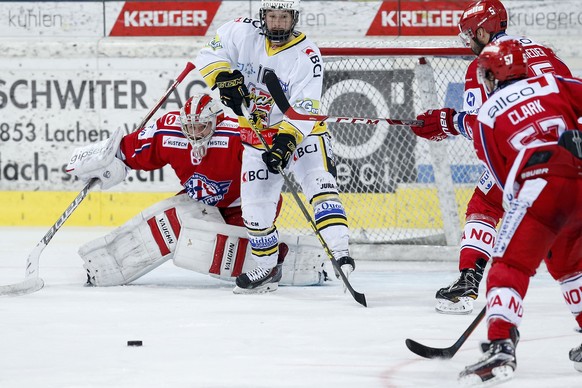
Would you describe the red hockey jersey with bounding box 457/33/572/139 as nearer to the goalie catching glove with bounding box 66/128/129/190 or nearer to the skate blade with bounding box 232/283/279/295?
the skate blade with bounding box 232/283/279/295

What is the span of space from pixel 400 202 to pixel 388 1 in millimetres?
1310

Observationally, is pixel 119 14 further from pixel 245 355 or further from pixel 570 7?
pixel 245 355

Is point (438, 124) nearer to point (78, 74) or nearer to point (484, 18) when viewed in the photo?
point (484, 18)

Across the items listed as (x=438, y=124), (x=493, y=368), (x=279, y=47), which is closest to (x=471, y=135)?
(x=438, y=124)

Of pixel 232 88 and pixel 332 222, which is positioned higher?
pixel 232 88

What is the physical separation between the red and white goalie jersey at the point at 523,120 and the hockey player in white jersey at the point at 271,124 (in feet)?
5.04

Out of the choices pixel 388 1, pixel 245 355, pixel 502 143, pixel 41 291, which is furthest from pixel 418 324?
pixel 388 1

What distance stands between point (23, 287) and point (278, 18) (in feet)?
4.80

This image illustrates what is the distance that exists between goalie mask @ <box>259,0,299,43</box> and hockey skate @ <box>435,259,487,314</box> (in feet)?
3.91

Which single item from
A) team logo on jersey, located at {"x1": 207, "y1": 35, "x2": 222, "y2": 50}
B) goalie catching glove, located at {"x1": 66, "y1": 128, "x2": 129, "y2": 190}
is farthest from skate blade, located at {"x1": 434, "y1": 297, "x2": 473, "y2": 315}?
goalie catching glove, located at {"x1": 66, "y1": 128, "x2": 129, "y2": 190}

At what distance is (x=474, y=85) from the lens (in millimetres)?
4109

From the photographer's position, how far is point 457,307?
4113 mm

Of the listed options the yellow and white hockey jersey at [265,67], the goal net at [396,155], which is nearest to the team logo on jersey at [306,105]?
the yellow and white hockey jersey at [265,67]

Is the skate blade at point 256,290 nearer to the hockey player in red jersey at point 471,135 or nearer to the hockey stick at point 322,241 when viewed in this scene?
the hockey stick at point 322,241
